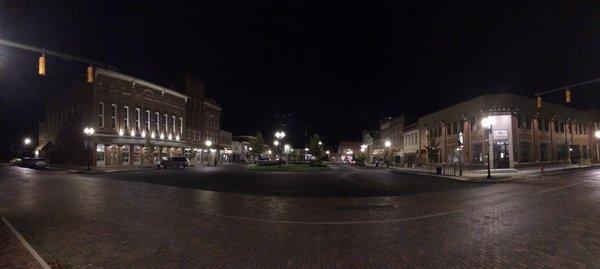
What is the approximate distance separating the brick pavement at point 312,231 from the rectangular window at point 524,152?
3198cm

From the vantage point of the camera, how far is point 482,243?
823cm

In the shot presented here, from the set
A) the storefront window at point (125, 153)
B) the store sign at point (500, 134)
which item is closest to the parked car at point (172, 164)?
the storefront window at point (125, 153)

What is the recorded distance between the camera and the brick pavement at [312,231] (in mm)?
7121

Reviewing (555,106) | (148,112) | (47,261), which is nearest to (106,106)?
(148,112)

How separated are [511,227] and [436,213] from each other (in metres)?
2.82

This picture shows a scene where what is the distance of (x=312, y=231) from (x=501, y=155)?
138 ft

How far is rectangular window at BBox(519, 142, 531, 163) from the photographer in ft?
148

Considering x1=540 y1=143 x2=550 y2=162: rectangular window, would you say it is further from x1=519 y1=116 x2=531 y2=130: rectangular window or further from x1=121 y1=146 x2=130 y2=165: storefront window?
x1=121 y1=146 x2=130 y2=165: storefront window

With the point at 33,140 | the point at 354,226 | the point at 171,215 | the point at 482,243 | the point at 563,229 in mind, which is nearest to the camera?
the point at 482,243

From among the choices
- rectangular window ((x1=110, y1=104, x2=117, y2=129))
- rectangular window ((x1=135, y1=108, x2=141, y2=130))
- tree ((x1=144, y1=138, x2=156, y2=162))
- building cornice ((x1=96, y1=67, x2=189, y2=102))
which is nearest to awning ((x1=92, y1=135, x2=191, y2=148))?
tree ((x1=144, y1=138, x2=156, y2=162))

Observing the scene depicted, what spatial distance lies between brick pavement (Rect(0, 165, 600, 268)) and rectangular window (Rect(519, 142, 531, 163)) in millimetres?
31977

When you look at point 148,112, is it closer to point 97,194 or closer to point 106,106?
point 106,106

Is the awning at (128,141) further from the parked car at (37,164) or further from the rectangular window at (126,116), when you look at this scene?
the parked car at (37,164)

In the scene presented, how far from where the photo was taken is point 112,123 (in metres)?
55.8
